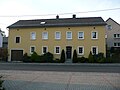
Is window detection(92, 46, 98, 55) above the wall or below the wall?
below

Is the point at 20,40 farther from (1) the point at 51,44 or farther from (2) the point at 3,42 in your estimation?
(2) the point at 3,42

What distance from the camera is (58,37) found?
42.3 metres

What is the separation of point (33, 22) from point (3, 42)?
2400 cm

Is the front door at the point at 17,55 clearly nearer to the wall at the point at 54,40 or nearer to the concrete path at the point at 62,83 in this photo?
the wall at the point at 54,40

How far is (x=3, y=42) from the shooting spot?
220 feet

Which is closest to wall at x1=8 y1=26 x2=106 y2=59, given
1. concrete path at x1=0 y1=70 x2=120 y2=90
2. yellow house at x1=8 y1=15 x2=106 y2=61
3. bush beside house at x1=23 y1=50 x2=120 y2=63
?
yellow house at x1=8 y1=15 x2=106 y2=61

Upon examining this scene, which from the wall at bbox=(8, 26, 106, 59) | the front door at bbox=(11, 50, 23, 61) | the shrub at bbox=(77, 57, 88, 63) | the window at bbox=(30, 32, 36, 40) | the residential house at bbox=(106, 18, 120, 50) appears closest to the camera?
the shrub at bbox=(77, 57, 88, 63)

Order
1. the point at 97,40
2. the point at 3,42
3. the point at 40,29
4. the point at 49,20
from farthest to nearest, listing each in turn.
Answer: the point at 3,42
the point at 49,20
the point at 40,29
the point at 97,40

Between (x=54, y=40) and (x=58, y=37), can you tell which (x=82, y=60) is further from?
(x=54, y=40)

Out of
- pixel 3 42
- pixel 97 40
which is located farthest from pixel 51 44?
pixel 3 42

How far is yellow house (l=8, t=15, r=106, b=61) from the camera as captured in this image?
134 ft

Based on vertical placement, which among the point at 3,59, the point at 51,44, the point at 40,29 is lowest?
the point at 3,59

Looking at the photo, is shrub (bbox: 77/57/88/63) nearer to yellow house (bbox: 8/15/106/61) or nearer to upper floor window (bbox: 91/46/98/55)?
yellow house (bbox: 8/15/106/61)

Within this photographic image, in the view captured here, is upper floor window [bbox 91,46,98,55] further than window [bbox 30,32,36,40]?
No
